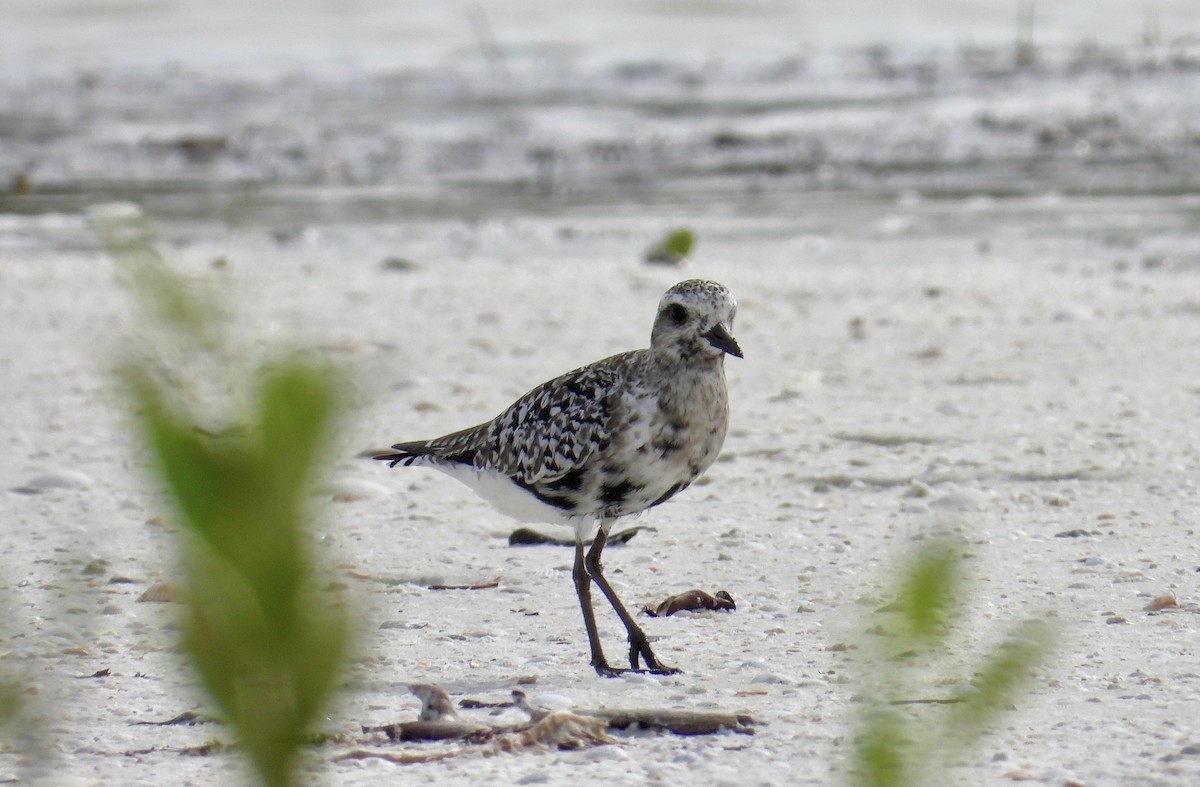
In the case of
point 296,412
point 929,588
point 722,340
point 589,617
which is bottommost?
point 589,617

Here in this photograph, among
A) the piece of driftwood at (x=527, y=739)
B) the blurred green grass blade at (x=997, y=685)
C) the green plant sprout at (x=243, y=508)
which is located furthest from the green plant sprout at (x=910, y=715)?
the piece of driftwood at (x=527, y=739)

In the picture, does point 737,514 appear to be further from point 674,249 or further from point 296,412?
point 674,249

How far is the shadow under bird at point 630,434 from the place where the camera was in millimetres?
4160

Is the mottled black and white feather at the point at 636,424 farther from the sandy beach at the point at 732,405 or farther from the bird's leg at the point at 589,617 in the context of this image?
the sandy beach at the point at 732,405

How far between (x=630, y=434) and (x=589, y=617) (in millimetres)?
501

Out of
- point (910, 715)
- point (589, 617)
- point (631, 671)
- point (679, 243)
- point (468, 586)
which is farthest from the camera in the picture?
point (679, 243)

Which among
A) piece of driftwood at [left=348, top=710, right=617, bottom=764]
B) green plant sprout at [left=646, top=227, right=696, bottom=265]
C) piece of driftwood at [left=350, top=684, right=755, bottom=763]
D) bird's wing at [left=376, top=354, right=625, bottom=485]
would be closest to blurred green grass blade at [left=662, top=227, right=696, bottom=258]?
green plant sprout at [left=646, top=227, right=696, bottom=265]

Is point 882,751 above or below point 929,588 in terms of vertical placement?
below

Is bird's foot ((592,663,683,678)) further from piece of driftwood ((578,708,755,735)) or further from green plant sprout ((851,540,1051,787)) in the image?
green plant sprout ((851,540,1051,787))

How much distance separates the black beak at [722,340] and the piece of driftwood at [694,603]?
0.78 m

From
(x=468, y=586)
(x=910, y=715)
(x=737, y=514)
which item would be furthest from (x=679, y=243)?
(x=910, y=715)

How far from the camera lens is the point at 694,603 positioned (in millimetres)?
4598

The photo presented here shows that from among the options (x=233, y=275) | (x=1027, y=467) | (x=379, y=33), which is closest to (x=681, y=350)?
(x=1027, y=467)

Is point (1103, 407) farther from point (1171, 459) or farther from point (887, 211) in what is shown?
point (887, 211)
